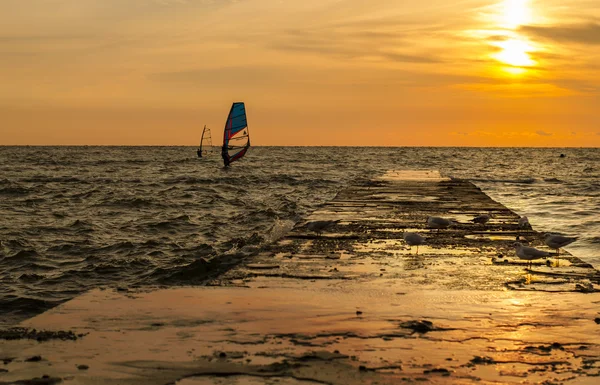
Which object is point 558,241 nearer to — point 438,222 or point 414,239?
point 414,239

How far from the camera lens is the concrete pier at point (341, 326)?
5.24 meters

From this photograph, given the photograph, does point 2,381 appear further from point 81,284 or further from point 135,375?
point 81,284

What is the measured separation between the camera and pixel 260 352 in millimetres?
5684

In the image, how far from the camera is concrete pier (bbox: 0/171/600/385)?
17.2 ft

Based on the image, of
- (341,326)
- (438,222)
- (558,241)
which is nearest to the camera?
(341,326)

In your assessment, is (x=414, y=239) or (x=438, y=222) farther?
(x=438, y=222)

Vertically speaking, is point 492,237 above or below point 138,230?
above

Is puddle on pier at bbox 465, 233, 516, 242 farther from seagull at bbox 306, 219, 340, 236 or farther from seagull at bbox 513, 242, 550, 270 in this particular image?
seagull at bbox 513, 242, 550, 270

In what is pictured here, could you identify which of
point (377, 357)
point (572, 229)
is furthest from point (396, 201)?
point (377, 357)

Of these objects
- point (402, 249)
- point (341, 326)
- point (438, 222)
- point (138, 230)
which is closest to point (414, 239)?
point (402, 249)

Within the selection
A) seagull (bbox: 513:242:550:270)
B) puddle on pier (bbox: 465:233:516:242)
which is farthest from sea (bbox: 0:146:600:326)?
seagull (bbox: 513:242:550:270)

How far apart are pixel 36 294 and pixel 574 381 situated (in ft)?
29.8

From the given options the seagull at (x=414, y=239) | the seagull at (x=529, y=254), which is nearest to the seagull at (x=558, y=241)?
the seagull at (x=529, y=254)

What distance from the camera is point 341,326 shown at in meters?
6.52
